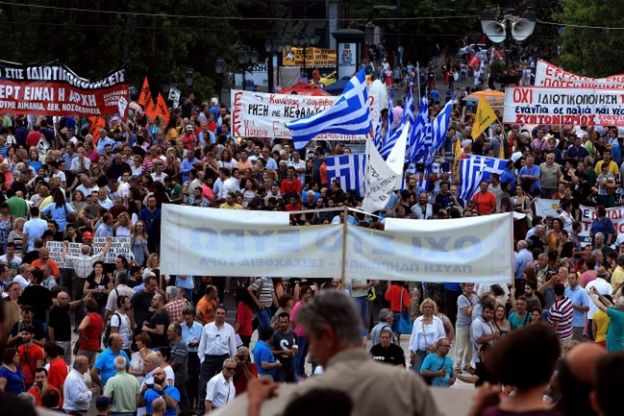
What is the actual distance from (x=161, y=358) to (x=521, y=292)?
4912 mm

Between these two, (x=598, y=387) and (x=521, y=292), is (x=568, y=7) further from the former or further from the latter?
(x=598, y=387)

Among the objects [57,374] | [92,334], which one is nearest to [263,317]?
[92,334]

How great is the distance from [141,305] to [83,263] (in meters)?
2.58

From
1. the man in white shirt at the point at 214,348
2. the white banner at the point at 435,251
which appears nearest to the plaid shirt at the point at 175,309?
the man in white shirt at the point at 214,348

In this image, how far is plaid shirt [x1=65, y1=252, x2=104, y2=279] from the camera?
19.6 meters

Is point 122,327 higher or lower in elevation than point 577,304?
lower

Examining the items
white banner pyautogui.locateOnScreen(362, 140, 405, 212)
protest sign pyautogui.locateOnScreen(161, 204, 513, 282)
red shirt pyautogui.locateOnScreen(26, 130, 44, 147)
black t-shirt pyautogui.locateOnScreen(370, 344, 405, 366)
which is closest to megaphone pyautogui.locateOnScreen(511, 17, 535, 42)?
white banner pyautogui.locateOnScreen(362, 140, 405, 212)

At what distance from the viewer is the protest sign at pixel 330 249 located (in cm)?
1218

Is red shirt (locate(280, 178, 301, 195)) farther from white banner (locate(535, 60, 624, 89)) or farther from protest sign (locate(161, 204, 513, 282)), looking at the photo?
protest sign (locate(161, 204, 513, 282))

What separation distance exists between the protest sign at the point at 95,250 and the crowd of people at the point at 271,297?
0.03 meters

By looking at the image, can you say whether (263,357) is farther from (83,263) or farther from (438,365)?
(83,263)

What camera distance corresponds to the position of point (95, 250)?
20.0m

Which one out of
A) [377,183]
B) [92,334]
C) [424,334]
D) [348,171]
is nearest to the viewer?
[424,334]

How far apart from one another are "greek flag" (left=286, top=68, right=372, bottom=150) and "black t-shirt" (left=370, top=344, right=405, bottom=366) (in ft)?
32.7
